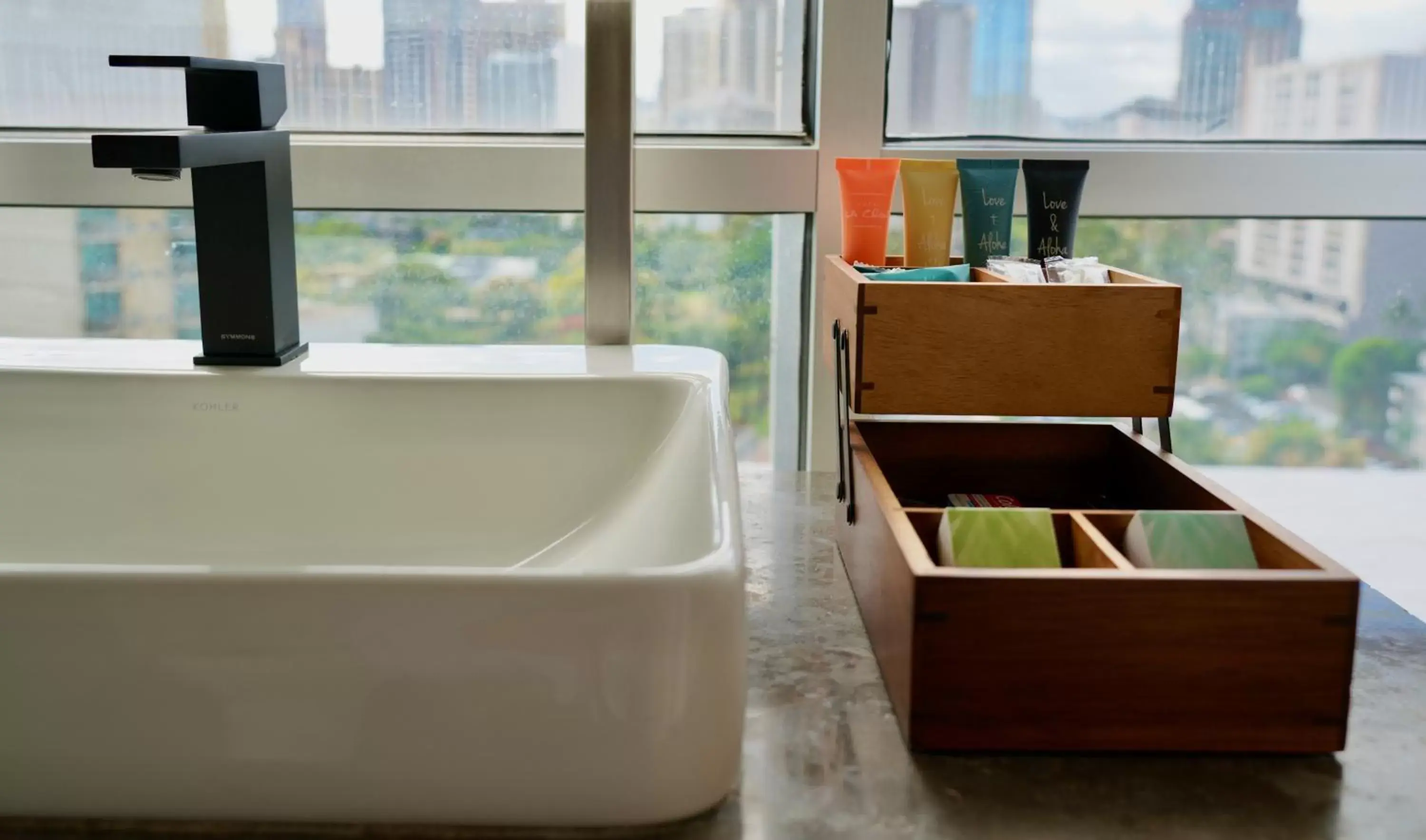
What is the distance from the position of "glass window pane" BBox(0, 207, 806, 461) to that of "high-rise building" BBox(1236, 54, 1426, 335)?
0.51 m

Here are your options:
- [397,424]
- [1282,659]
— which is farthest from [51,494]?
[1282,659]

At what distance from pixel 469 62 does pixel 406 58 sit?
0.07 m

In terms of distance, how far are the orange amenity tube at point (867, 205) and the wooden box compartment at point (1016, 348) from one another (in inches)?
7.6

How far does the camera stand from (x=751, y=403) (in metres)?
1.45

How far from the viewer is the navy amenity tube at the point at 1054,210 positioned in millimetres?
1034

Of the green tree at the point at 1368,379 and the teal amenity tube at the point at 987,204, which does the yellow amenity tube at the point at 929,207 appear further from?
the green tree at the point at 1368,379

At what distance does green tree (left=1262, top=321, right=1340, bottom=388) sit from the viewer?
4.87ft

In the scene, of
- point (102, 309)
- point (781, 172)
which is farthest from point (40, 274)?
point (781, 172)

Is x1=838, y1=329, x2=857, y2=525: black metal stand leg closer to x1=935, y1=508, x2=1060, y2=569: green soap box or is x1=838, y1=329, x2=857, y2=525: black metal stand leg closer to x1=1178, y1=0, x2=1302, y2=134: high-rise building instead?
x1=935, y1=508, x2=1060, y2=569: green soap box

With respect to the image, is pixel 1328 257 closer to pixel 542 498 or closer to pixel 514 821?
pixel 542 498

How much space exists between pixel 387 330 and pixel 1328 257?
1.05m

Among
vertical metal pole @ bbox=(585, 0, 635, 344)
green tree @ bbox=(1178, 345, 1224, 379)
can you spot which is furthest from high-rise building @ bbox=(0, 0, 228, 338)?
green tree @ bbox=(1178, 345, 1224, 379)

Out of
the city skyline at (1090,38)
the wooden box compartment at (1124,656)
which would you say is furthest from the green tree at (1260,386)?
the wooden box compartment at (1124,656)

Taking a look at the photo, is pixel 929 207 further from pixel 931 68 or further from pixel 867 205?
pixel 931 68
